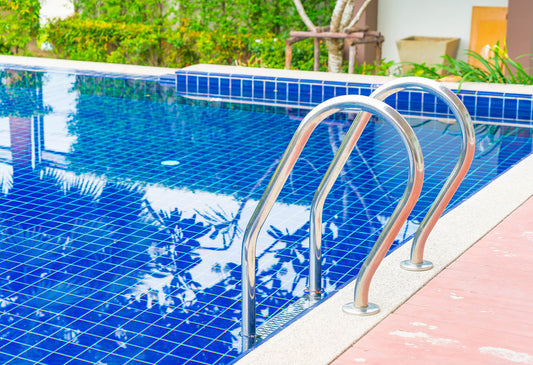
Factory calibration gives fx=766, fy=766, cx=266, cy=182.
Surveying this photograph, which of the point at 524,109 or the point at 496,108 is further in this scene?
the point at 496,108

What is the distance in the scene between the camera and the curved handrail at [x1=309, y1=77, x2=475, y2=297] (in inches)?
115

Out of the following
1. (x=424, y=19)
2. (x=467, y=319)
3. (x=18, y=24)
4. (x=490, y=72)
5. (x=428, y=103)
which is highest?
(x=424, y=19)

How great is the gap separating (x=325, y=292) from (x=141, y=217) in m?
1.50

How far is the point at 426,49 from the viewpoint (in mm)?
10258

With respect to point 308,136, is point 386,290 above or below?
below

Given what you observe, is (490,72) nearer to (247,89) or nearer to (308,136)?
(247,89)

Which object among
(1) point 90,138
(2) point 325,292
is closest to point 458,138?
(1) point 90,138

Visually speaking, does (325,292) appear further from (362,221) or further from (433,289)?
(362,221)

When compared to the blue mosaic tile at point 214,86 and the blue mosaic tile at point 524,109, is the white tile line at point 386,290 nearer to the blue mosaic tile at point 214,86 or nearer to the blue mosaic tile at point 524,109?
the blue mosaic tile at point 524,109

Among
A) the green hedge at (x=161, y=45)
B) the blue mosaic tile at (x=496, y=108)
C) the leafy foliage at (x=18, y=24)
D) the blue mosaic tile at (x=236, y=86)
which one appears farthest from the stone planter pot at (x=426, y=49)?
the leafy foliage at (x=18, y=24)

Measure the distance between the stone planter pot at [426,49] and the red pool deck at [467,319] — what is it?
7.11m

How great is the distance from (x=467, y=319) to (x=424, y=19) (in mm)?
8736

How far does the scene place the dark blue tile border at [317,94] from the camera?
7.46 meters

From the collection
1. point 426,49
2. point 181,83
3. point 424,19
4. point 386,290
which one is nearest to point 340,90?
point 181,83
